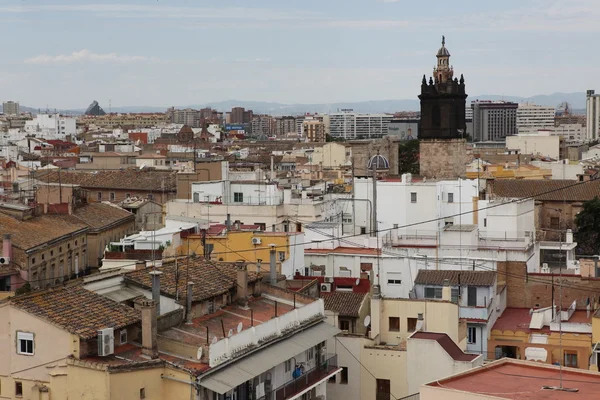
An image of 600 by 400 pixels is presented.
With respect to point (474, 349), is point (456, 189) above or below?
above

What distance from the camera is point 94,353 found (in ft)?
54.6

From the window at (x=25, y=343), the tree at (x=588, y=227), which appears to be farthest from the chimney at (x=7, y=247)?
the tree at (x=588, y=227)

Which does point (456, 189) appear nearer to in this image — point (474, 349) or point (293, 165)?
point (474, 349)

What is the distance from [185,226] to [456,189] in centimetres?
1097

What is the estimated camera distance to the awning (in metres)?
17.0

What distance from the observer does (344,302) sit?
2478cm

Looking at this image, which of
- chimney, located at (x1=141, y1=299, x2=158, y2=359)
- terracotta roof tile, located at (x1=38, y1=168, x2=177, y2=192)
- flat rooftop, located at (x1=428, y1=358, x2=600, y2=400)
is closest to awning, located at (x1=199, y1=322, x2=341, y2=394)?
chimney, located at (x1=141, y1=299, x2=158, y2=359)

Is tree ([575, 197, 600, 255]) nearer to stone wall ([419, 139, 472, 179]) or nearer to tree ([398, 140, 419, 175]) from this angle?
stone wall ([419, 139, 472, 179])

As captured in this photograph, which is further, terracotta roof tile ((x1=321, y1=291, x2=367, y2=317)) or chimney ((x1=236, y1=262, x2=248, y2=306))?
terracotta roof tile ((x1=321, y1=291, x2=367, y2=317))

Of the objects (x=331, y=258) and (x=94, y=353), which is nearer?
(x=94, y=353)

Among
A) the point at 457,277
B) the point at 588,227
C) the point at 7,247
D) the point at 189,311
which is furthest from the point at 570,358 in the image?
the point at 588,227

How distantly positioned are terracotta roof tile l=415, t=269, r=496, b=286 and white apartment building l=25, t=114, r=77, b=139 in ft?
334

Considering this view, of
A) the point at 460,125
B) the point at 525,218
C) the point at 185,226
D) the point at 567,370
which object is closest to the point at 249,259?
the point at 185,226

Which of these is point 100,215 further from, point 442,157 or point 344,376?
point 344,376
